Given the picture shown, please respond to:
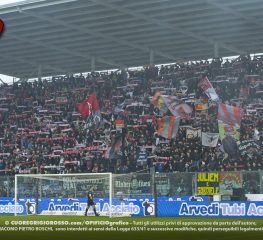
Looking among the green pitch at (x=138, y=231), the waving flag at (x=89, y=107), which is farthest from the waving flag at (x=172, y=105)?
the green pitch at (x=138, y=231)

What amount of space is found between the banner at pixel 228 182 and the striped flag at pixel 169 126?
8775 millimetres

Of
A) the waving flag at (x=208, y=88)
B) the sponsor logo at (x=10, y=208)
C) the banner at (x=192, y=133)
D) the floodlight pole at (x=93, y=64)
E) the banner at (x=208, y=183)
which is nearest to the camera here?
the banner at (x=208, y=183)

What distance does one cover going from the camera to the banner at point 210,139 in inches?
1375

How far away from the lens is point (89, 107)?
42.3m

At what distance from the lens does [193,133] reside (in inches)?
1422

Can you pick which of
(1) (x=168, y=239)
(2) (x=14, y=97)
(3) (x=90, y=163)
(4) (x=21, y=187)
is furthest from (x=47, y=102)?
(1) (x=168, y=239)

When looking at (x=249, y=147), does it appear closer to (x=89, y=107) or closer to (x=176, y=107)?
(x=176, y=107)

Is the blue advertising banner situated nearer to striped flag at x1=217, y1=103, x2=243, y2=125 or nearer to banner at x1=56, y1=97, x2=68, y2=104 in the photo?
striped flag at x1=217, y1=103, x2=243, y2=125

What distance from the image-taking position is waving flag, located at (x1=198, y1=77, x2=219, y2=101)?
122ft

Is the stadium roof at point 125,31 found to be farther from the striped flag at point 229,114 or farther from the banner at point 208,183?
the banner at point 208,183

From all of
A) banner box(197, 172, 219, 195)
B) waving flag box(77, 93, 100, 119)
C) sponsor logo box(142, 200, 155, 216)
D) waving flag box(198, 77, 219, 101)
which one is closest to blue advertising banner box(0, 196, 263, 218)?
sponsor logo box(142, 200, 155, 216)

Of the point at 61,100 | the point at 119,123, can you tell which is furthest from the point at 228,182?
the point at 61,100

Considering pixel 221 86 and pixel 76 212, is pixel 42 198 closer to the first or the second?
pixel 76 212

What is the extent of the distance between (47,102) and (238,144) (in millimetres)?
17195
